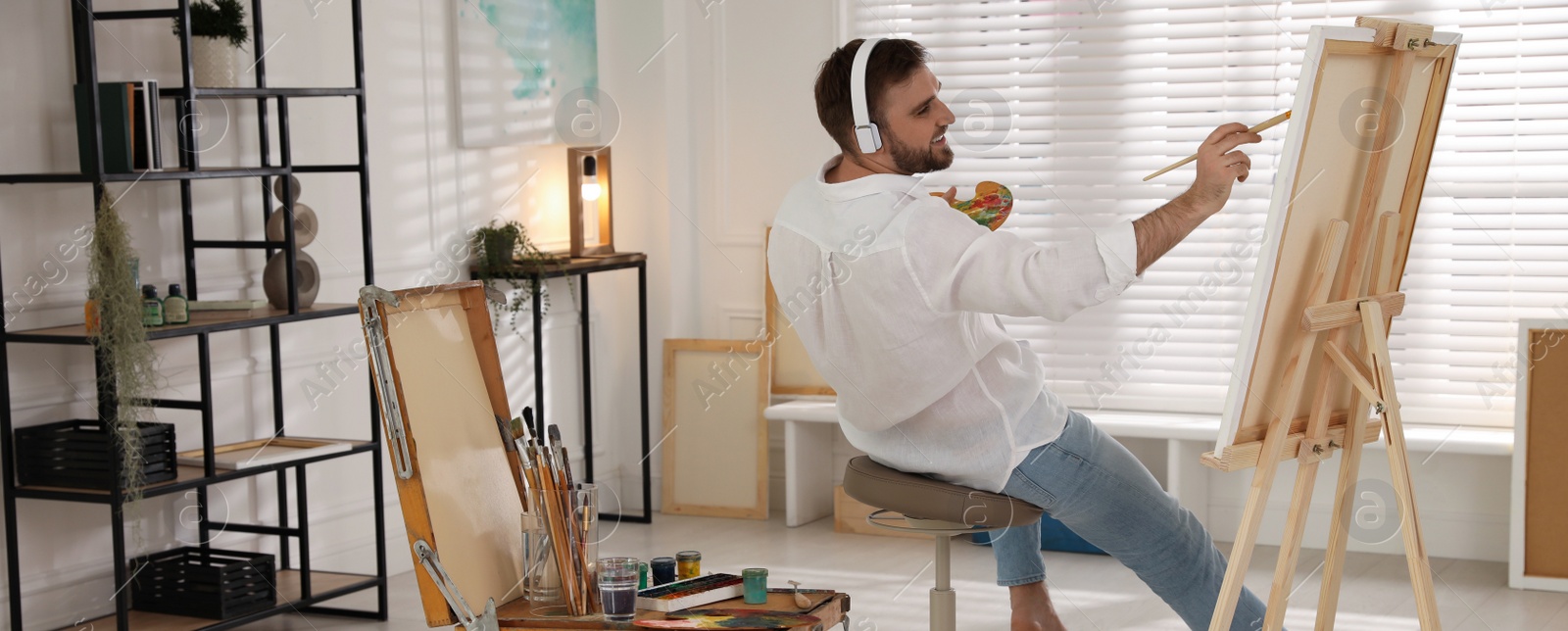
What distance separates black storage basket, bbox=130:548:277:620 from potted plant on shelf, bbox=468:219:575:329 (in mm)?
1227

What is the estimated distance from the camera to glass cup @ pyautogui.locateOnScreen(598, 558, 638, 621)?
2395mm

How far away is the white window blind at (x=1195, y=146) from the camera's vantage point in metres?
4.27

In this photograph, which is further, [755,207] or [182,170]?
[755,207]

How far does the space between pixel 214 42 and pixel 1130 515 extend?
2.37m

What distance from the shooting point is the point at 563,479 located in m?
2.54

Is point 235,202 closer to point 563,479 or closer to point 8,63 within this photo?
point 8,63

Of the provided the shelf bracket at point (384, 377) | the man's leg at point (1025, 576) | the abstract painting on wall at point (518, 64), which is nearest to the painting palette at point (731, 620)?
the shelf bracket at point (384, 377)

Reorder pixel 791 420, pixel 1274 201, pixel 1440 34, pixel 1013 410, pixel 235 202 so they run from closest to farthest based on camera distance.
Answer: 1. pixel 1274 201
2. pixel 1440 34
3. pixel 1013 410
4. pixel 235 202
5. pixel 791 420

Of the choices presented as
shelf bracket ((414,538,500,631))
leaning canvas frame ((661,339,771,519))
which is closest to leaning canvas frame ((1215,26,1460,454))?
shelf bracket ((414,538,500,631))

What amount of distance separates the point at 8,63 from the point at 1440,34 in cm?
288

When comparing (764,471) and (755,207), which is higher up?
(755,207)

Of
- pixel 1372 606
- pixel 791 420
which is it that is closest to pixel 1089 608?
pixel 1372 606

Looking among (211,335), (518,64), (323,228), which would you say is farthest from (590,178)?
(211,335)

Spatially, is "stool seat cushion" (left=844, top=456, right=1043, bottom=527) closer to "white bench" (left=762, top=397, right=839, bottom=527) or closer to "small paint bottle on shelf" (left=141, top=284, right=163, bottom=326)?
"small paint bottle on shelf" (left=141, top=284, right=163, bottom=326)
